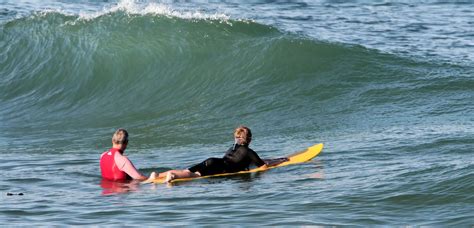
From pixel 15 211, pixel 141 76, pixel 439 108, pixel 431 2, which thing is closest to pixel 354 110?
pixel 439 108

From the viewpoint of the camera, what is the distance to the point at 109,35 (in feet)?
72.9

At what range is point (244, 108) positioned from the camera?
1767 cm

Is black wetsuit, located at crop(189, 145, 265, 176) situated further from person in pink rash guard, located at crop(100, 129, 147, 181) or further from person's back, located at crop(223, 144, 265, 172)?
person in pink rash guard, located at crop(100, 129, 147, 181)

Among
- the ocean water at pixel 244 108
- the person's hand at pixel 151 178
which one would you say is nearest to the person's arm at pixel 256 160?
the ocean water at pixel 244 108

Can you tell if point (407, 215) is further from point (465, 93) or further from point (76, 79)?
point (76, 79)

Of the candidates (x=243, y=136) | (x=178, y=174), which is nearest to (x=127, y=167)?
(x=178, y=174)

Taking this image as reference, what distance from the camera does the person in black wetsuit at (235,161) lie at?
39.8 ft

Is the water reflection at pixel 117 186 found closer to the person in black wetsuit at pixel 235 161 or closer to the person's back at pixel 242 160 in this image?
the person in black wetsuit at pixel 235 161

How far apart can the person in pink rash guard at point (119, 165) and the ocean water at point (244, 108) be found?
202mm

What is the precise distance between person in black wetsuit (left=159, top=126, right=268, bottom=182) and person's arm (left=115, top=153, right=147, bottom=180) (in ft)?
2.15

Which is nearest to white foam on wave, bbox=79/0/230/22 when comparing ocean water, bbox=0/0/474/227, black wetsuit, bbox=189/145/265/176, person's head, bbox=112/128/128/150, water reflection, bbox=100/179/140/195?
ocean water, bbox=0/0/474/227

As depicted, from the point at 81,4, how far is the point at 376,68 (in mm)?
11653

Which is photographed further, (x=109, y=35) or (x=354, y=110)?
(x=109, y=35)

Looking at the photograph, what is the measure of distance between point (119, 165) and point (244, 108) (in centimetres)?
604
